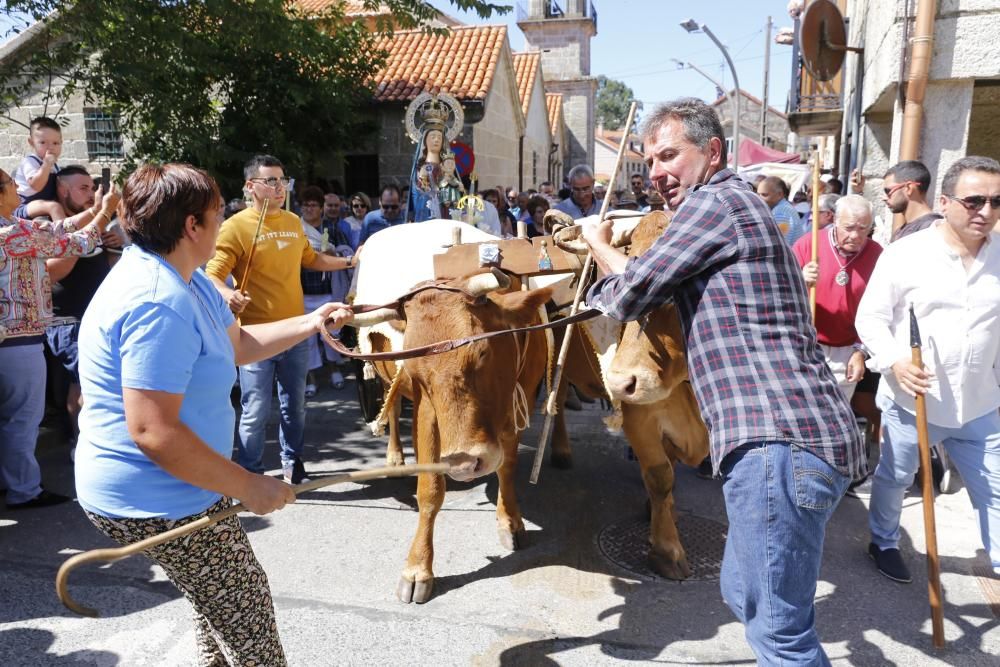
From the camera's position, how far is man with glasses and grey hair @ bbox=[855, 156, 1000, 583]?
10.4 ft

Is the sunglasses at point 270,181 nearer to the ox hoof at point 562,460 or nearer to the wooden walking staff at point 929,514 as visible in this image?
the ox hoof at point 562,460

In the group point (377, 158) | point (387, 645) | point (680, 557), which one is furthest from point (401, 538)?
point (377, 158)

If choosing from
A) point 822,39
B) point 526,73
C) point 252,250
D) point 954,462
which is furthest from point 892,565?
point 526,73

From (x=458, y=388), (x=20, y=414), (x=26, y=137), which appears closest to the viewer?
(x=458, y=388)

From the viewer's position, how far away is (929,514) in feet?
10.1

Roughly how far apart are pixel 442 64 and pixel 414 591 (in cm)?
1540

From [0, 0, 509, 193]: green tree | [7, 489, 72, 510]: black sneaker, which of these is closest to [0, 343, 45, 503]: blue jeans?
[7, 489, 72, 510]: black sneaker

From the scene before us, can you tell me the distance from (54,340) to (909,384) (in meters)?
5.74

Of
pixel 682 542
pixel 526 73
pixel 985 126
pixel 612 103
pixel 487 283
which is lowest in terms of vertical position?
pixel 682 542

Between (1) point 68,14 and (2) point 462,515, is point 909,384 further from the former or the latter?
(1) point 68,14

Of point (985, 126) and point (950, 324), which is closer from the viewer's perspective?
point (950, 324)

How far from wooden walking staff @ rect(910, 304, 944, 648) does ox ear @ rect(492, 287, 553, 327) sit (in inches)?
66.8

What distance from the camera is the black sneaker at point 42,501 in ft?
14.9

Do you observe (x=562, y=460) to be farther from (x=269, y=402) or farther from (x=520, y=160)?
(x=520, y=160)
